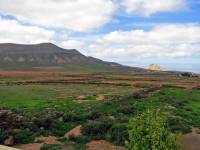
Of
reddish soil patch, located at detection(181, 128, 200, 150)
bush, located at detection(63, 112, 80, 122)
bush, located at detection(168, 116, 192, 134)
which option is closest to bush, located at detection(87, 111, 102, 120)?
bush, located at detection(63, 112, 80, 122)

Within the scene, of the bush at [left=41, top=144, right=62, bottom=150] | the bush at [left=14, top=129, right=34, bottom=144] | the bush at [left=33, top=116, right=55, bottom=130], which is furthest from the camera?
the bush at [left=33, top=116, right=55, bottom=130]

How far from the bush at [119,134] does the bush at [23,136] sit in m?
5.80

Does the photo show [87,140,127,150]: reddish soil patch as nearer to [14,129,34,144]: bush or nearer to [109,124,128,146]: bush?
[109,124,128,146]: bush

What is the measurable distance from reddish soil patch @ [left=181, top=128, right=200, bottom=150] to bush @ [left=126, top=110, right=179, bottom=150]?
8183 millimetres

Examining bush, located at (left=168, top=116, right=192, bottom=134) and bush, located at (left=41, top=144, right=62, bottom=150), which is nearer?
bush, located at (left=41, top=144, right=62, bottom=150)

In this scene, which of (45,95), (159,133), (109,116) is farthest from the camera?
(45,95)

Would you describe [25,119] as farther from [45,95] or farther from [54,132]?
[45,95]

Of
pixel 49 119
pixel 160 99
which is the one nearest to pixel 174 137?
pixel 49 119

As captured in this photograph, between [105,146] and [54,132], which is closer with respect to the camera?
[105,146]

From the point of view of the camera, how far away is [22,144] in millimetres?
28438

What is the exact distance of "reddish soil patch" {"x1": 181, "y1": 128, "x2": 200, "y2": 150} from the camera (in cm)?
2674

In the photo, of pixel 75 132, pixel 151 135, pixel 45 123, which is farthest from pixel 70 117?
pixel 151 135

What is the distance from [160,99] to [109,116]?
15.4m

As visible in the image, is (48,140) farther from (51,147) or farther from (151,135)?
(151,135)
